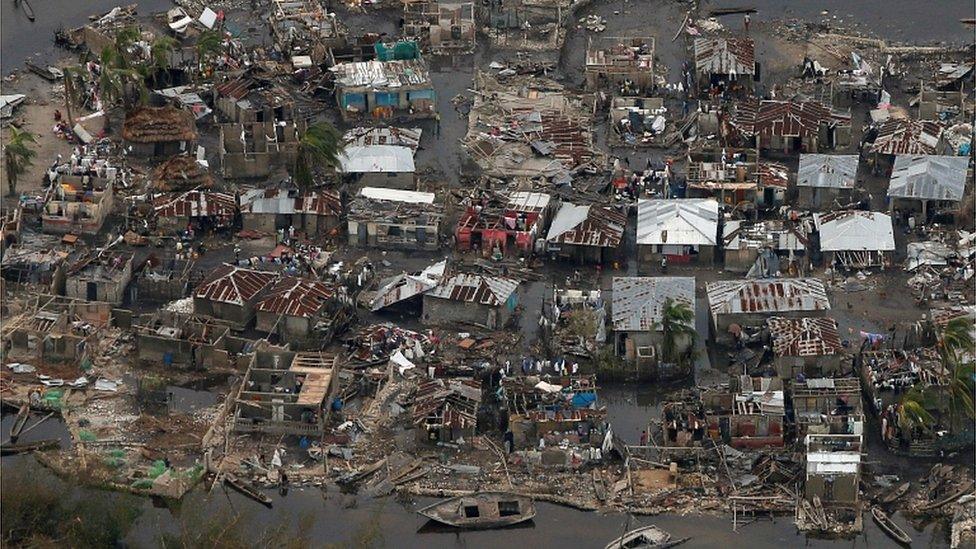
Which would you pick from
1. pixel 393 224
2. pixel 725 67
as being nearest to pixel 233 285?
pixel 393 224

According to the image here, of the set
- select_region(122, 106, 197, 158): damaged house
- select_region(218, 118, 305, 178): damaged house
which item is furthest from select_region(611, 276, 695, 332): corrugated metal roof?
select_region(122, 106, 197, 158): damaged house

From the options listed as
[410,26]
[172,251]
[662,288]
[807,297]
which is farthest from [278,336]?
[410,26]

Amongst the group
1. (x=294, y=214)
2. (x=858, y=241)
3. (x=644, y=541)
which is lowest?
(x=644, y=541)

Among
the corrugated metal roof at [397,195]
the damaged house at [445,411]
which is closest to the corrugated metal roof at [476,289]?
the damaged house at [445,411]

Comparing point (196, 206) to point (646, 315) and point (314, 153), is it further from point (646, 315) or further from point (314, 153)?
point (646, 315)

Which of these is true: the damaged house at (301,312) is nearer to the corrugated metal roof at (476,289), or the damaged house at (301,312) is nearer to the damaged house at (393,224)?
the corrugated metal roof at (476,289)

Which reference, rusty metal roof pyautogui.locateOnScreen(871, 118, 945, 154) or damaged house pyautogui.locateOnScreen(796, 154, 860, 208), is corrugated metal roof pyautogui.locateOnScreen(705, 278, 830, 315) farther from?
rusty metal roof pyautogui.locateOnScreen(871, 118, 945, 154)

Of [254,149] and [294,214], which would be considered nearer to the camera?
[294,214]
